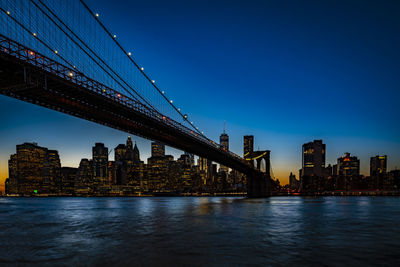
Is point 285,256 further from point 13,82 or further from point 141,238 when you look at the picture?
point 13,82

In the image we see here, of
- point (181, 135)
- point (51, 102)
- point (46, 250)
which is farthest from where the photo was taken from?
point (181, 135)

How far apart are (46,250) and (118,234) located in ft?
16.8

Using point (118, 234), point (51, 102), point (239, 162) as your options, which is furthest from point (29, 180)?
point (118, 234)

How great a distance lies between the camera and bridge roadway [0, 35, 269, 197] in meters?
21.6

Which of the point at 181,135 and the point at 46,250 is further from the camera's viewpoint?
the point at 181,135

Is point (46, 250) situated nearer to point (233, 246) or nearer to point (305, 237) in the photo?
point (233, 246)

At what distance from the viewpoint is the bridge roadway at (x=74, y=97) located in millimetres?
21562

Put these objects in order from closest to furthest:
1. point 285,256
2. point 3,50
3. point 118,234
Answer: point 285,256 → point 118,234 → point 3,50

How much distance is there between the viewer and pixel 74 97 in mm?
28328

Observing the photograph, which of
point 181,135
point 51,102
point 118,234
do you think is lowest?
point 118,234

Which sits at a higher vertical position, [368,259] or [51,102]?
[51,102]

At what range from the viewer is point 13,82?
2288 centimetres

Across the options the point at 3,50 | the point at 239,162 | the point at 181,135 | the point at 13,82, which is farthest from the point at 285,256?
the point at 239,162

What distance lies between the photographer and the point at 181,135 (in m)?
44.9
